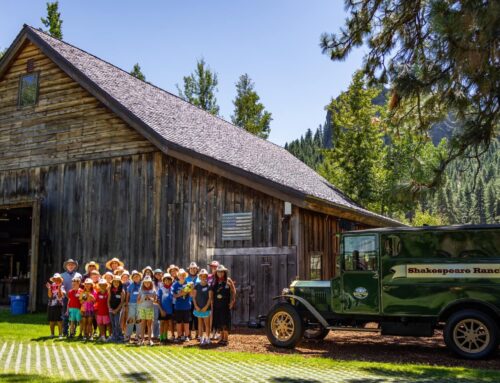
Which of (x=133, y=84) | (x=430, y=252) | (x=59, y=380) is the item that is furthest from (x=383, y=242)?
(x=133, y=84)

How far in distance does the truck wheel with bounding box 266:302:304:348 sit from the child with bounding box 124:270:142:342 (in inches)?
111

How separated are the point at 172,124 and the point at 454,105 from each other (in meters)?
9.08

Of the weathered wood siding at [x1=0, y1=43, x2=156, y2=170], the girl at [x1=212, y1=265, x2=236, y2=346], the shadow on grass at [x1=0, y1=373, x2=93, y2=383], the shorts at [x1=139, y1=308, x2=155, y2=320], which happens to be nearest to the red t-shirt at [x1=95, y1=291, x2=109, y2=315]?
the shorts at [x1=139, y1=308, x2=155, y2=320]

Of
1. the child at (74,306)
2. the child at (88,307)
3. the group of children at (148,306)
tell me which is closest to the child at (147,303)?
the group of children at (148,306)

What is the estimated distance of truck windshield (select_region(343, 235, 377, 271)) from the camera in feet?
35.3

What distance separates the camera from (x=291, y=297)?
11.5 meters

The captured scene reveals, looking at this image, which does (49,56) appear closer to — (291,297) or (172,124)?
(172,124)

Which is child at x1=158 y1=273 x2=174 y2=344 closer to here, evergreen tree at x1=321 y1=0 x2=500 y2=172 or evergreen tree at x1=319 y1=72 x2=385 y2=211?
evergreen tree at x1=321 y1=0 x2=500 y2=172

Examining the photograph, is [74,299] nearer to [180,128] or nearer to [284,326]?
[284,326]

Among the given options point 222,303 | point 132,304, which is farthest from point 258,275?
point 132,304

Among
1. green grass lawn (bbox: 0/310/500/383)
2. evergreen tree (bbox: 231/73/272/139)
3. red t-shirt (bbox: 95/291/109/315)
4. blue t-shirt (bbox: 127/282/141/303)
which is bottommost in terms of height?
green grass lawn (bbox: 0/310/500/383)

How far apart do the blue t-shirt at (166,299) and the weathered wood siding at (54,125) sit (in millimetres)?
5936

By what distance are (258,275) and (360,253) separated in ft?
15.0

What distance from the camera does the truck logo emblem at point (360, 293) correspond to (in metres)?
10.7
